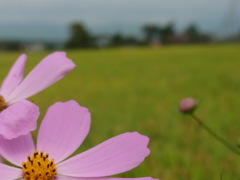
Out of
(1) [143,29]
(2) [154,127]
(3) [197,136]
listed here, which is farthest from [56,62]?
(1) [143,29]

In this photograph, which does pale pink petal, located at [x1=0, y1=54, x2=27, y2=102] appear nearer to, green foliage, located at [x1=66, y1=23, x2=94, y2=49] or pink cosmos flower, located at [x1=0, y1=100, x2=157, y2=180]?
pink cosmos flower, located at [x1=0, y1=100, x2=157, y2=180]

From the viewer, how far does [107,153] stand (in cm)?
28

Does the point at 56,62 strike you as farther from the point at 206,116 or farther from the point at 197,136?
the point at 206,116

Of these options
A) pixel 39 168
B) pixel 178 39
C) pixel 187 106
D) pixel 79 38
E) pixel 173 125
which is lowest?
pixel 178 39

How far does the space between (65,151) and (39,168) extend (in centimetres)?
2

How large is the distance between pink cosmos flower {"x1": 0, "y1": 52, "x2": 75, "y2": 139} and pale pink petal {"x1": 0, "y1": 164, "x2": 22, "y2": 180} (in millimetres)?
28

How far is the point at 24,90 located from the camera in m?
0.36

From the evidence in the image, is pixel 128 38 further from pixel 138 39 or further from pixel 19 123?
pixel 19 123

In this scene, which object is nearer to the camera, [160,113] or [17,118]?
[17,118]

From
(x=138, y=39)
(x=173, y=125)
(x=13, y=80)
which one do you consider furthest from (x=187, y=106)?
(x=138, y=39)

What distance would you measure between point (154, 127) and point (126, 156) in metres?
1.76

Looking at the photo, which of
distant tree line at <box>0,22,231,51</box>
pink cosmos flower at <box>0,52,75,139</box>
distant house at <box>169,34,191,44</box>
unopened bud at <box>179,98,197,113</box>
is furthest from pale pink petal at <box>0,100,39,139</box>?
distant house at <box>169,34,191,44</box>

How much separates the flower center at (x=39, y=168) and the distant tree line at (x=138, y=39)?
1419 inches

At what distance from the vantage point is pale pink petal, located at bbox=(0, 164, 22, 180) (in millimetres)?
284
